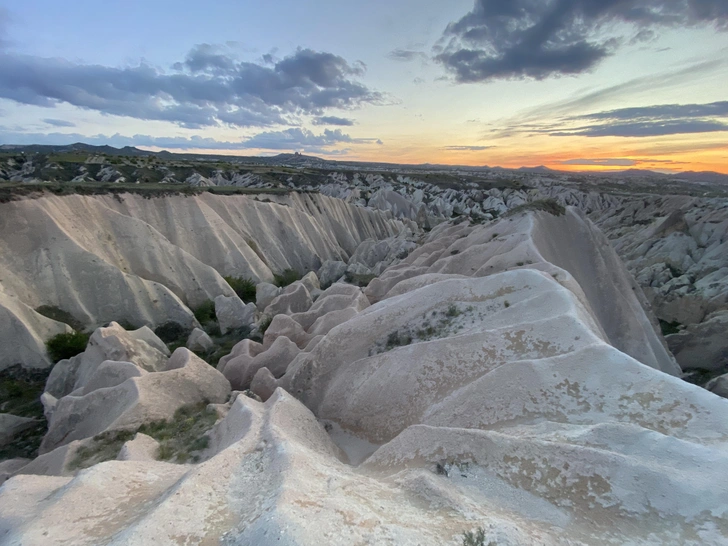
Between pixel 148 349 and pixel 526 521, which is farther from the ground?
pixel 526 521

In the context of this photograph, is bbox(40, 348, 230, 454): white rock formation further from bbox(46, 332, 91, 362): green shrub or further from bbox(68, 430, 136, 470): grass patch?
bbox(46, 332, 91, 362): green shrub

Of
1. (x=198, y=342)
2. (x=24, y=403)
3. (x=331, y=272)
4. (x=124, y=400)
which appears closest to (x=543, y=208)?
(x=331, y=272)

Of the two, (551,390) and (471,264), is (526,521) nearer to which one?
(551,390)

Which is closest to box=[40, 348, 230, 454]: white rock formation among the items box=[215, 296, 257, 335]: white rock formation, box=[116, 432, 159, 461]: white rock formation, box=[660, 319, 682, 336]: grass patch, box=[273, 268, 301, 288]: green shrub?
box=[116, 432, 159, 461]: white rock formation

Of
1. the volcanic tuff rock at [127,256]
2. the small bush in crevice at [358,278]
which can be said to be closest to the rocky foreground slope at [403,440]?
the volcanic tuff rock at [127,256]

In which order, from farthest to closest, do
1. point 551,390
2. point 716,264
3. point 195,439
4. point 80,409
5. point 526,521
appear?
point 716,264
point 80,409
point 195,439
point 551,390
point 526,521

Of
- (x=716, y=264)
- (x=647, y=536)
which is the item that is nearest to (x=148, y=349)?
(x=647, y=536)

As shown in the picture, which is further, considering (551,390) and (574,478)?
(551,390)

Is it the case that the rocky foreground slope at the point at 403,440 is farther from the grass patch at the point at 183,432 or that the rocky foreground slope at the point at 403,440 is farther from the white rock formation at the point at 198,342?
the white rock formation at the point at 198,342
